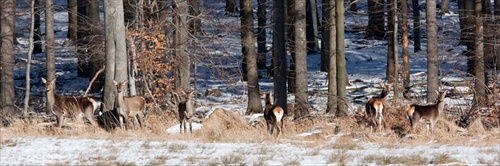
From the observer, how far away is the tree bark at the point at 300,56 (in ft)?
71.7

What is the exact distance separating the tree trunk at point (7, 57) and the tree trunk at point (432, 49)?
38.0 ft

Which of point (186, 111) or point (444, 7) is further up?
point (444, 7)

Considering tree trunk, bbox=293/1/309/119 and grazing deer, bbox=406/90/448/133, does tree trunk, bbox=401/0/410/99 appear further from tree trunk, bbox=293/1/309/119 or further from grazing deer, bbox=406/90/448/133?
grazing deer, bbox=406/90/448/133

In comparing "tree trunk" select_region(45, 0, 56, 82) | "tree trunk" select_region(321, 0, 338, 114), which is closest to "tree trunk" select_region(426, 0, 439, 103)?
"tree trunk" select_region(321, 0, 338, 114)

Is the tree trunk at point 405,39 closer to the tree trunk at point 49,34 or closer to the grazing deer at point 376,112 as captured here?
the grazing deer at point 376,112

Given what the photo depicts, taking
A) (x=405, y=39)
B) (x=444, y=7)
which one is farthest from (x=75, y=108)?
(x=444, y=7)

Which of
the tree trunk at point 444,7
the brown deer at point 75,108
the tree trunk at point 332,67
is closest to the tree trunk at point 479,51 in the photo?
the tree trunk at point 332,67

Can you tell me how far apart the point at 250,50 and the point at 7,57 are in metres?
7.09

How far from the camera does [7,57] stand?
23.9m

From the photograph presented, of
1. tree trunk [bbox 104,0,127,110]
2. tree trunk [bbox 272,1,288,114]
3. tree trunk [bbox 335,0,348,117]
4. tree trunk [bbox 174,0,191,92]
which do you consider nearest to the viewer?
tree trunk [bbox 104,0,127,110]

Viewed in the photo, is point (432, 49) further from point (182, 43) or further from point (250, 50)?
point (182, 43)

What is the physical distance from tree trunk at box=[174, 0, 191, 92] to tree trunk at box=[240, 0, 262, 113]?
2.78 m

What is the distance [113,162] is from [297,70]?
38.0ft

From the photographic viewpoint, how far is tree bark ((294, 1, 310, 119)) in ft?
71.7
